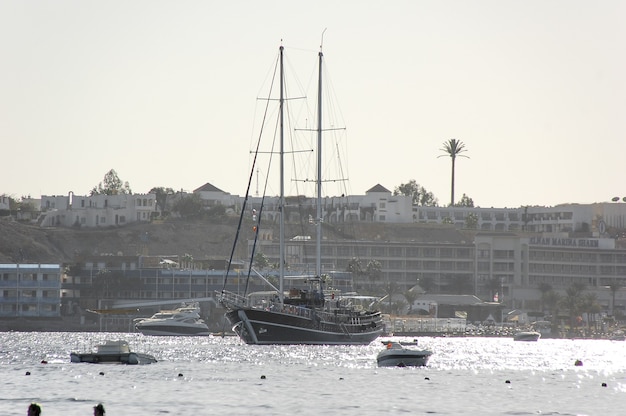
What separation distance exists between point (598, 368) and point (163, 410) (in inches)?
2550

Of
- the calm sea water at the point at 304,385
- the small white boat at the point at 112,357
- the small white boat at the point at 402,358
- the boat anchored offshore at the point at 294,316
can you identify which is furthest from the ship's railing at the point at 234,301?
the small white boat at the point at 402,358

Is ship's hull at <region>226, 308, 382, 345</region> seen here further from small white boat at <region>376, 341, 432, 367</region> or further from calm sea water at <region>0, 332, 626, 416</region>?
Answer: small white boat at <region>376, 341, 432, 367</region>

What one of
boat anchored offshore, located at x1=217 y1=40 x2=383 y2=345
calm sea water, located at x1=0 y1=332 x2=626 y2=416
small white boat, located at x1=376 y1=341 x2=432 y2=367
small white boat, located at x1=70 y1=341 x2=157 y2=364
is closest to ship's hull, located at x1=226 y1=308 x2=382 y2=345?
boat anchored offshore, located at x1=217 y1=40 x2=383 y2=345

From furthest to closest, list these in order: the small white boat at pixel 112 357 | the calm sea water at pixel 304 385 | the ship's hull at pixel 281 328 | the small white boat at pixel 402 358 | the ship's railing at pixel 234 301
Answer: the ship's railing at pixel 234 301 < the ship's hull at pixel 281 328 < the small white boat at pixel 402 358 < the small white boat at pixel 112 357 < the calm sea water at pixel 304 385

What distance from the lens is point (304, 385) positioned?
9838cm

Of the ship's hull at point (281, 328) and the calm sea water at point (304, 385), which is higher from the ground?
the ship's hull at point (281, 328)

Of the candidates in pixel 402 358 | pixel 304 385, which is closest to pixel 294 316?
pixel 402 358

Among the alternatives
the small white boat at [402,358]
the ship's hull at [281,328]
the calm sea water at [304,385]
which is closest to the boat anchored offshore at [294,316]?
the ship's hull at [281,328]

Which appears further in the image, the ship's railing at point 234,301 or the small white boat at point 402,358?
the ship's railing at point 234,301

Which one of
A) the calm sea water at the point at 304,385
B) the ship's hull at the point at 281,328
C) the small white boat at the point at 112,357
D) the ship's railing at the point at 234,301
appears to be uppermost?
the ship's railing at the point at 234,301

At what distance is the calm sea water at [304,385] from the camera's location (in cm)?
8188

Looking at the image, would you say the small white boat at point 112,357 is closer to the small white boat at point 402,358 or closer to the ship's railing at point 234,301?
the small white boat at point 402,358

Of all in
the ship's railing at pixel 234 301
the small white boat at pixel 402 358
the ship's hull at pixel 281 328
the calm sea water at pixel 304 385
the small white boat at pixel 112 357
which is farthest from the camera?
the ship's railing at pixel 234 301

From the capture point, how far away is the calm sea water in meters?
81.9
